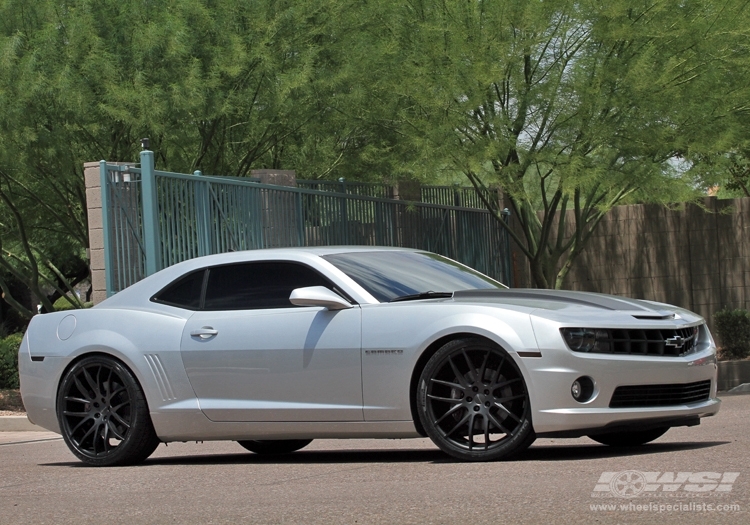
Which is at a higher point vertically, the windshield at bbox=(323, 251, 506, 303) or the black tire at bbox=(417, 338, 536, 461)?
the windshield at bbox=(323, 251, 506, 303)

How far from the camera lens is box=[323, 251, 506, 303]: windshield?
8.18m

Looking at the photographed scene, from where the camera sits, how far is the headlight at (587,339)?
23.8 ft

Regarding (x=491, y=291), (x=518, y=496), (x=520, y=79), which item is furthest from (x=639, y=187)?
(x=518, y=496)

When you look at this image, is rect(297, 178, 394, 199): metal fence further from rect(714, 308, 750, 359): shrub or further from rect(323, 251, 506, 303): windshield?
rect(323, 251, 506, 303): windshield

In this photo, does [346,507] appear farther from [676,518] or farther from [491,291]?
[491,291]

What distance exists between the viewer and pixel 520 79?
18.7 meters

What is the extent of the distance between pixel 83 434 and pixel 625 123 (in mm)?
11357

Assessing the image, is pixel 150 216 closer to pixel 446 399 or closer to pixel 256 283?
pixel 256 283

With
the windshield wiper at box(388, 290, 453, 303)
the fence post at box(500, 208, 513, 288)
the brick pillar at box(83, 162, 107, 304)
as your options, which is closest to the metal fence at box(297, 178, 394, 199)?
the brick pillar at box(83, 162, 107, 304)

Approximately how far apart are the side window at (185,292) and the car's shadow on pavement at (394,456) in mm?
1119

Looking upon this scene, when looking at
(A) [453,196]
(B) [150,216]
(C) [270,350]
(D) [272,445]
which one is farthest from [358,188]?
(C) [270,350]

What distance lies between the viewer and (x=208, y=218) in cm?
1560

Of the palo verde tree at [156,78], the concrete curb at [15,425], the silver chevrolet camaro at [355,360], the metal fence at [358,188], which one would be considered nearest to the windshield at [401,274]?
the silver chevrolet camaro at [355,360]
